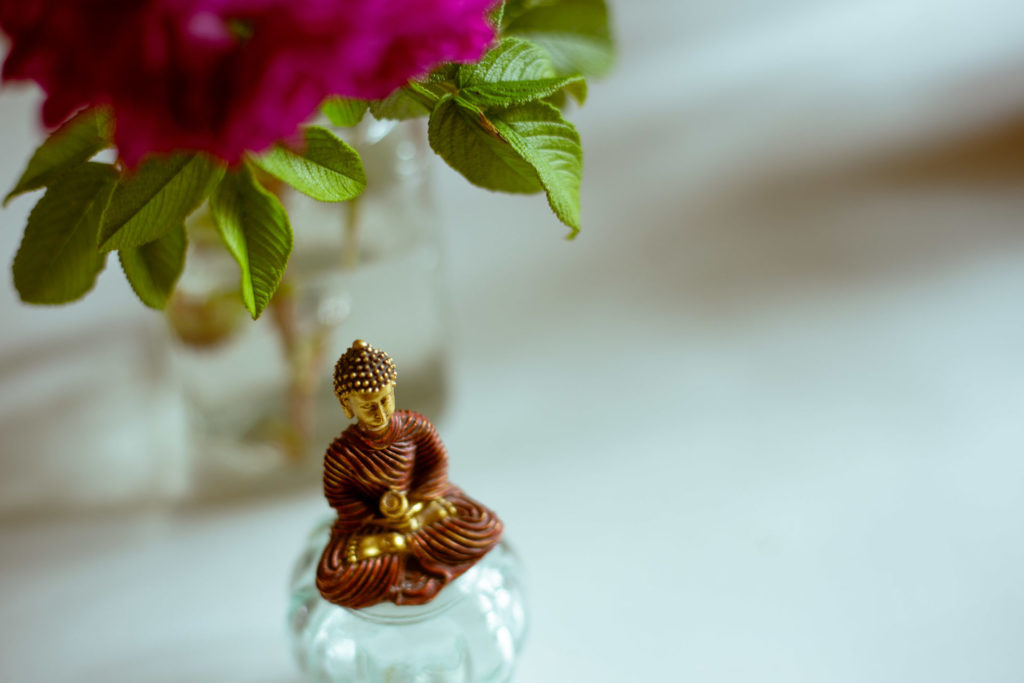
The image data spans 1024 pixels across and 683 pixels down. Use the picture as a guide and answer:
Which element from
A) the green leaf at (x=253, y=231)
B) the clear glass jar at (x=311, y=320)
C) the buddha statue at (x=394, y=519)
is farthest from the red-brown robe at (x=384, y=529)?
the clear glass jar at (x=311, y=320)

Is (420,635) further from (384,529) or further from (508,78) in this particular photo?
(508,78)

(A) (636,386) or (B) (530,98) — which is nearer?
(B) (530,98)

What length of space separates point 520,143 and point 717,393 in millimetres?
457

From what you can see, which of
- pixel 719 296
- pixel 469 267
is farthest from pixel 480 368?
pixel 719 296

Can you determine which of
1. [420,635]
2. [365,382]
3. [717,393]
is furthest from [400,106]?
[717,393]

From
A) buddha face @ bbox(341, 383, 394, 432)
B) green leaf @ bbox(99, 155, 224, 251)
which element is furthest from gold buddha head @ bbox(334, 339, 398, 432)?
green leaf @ bbox(99, 155, 224, 251)

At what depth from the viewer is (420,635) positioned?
1.86 feet

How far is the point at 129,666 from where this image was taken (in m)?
0.68

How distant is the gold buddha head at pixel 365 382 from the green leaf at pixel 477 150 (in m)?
0.10

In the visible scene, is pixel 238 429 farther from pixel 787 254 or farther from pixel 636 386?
pixel 787 254

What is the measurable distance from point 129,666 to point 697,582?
0.39 metres

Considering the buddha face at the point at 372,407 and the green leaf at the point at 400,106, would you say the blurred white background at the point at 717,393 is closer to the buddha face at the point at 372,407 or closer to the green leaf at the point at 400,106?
the buddha face at the point at 372,407

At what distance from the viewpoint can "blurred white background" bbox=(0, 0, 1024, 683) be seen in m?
0.68

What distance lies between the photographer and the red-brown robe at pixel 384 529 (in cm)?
51
